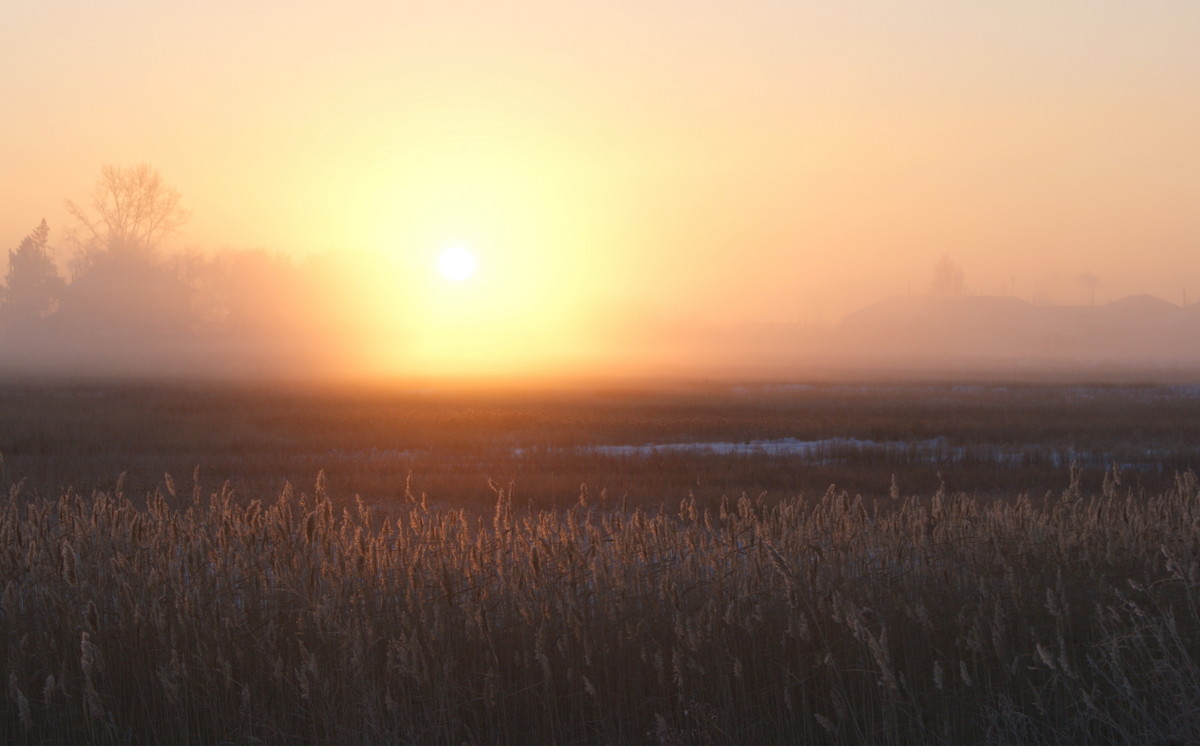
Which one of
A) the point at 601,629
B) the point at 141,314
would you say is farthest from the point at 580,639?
the point at 141,314

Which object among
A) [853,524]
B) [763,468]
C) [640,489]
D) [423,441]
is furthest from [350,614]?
[423,441]

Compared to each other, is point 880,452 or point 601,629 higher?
point 601,629

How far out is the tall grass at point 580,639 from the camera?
4.77 metres

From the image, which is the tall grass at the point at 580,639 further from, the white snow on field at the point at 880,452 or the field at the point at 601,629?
the white snow on field at the point at 880,452

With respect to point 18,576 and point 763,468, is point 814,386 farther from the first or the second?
point 18,576

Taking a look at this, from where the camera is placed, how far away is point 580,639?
204 inches

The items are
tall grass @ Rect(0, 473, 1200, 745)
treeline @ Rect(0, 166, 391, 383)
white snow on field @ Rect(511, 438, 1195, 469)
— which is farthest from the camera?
treeline @ Rect(0, 166, 391, 383)

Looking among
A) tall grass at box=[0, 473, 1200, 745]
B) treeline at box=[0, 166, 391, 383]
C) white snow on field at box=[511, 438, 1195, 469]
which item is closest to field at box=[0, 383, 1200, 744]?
tall grass at box=[0, 473, 1200, 745]

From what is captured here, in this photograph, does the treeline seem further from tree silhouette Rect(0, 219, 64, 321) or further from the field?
the field

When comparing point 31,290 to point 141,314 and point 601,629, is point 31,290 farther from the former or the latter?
point 601,629

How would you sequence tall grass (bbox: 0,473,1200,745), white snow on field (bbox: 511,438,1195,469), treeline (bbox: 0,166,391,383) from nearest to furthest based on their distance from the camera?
tall grass (bbox: 0,473,1200,745)
white snow on field (bbox: 511,438,1195,469)
treeline (bbox: 0,166,391,383)

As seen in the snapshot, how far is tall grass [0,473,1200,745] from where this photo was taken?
4.77 meters

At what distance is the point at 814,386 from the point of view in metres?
54.2

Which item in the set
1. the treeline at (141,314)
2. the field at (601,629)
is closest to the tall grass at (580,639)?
the field at (601,629)
